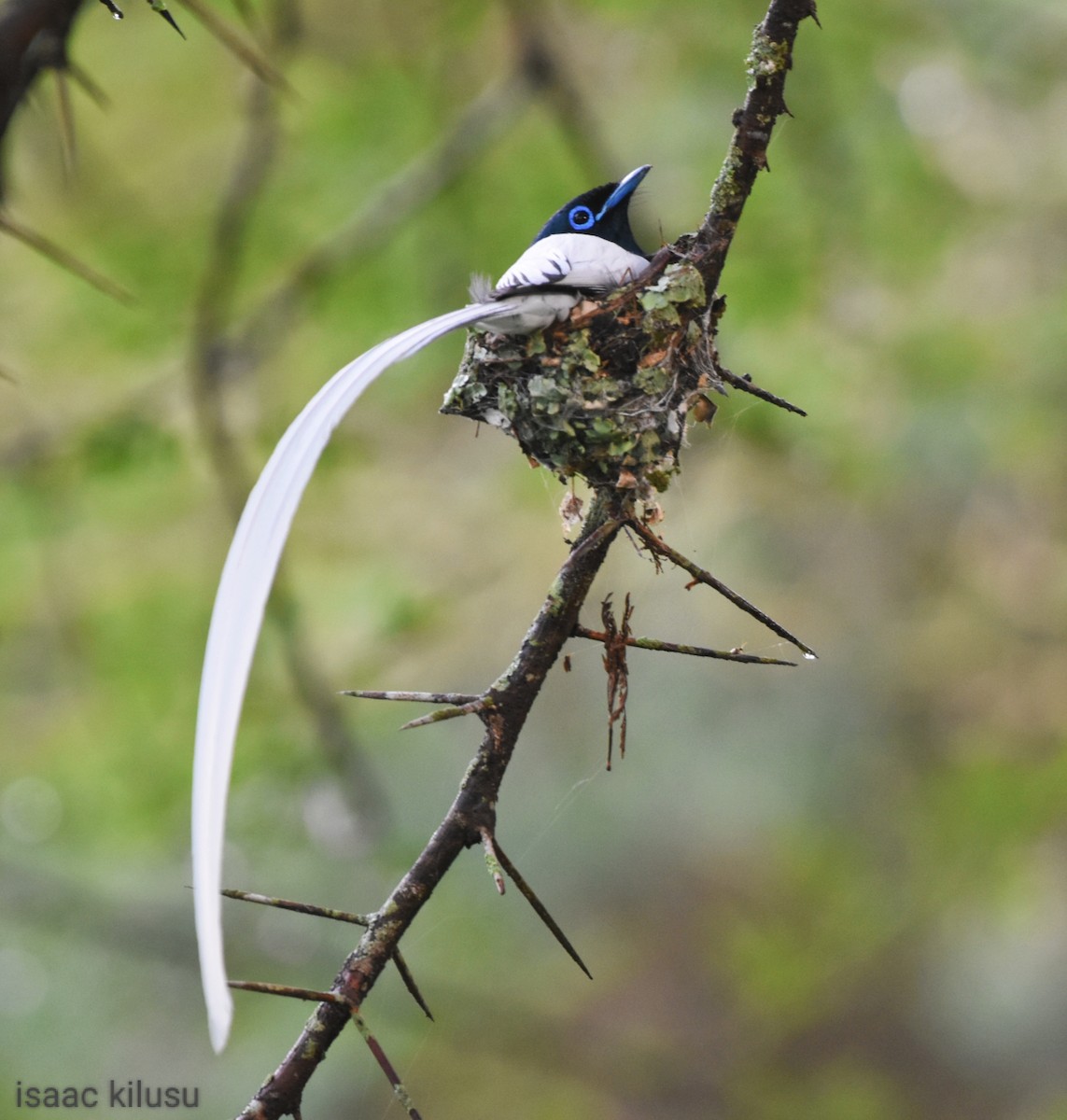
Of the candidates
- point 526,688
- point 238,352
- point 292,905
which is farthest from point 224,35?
point 238,352

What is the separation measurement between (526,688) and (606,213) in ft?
6.73

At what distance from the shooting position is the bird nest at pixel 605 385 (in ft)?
8.30

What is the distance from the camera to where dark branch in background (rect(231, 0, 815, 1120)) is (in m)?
1.70

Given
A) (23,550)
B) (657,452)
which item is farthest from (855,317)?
(23,550)

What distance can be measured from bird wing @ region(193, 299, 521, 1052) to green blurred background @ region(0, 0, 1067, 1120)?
5.75 ft

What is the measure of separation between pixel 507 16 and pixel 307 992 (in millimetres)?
4196

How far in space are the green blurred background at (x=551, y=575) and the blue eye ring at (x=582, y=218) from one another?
476 millimetres

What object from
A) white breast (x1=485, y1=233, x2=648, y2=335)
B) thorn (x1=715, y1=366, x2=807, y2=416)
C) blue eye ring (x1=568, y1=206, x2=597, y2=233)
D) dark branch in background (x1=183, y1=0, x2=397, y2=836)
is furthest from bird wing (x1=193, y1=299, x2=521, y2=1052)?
dark branch in background (x1=183, y1=0, x2=397, y2=836)

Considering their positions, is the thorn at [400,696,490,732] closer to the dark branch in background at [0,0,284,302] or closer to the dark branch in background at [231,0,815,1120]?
the dark branch in background at [231,0,815,1120]

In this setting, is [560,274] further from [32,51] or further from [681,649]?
[681,649]

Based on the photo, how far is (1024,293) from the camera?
713cm

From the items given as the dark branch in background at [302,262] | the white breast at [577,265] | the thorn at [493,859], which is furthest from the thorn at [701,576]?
the dark branch in background at [302,262]

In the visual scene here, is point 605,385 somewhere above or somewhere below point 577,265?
below

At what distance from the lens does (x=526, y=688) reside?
182cm
